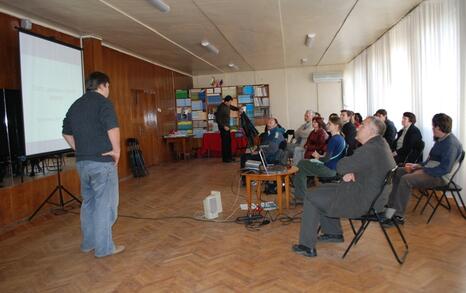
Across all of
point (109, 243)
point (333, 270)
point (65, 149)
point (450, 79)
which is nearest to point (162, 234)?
point (109, 243)

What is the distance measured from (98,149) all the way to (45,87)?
7.53 feet

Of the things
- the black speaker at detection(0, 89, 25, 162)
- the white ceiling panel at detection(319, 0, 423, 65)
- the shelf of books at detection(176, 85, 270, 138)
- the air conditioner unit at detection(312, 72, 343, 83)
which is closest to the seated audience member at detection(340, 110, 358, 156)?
the white ceiling panel at detection(319, 0, 423, 65)

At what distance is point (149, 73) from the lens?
9.83m

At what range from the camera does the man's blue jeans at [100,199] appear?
11.0 feet

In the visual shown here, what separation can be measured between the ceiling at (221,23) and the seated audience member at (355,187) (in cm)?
319

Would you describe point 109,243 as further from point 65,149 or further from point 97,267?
point 65,149

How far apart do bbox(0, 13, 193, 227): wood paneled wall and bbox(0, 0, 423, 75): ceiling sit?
32 centimetres

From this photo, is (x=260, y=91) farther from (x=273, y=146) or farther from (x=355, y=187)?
(x=355, y=187)

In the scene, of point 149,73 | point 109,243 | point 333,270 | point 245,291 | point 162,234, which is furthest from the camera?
point 149,73

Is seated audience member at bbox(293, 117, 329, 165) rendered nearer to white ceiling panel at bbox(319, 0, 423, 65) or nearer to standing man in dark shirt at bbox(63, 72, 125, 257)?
white ceiling panel at bbox(319, 0, 423, 65)

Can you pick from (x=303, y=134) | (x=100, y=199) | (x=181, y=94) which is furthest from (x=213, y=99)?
(x=100, y=199)

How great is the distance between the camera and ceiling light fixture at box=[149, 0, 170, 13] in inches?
→ 190

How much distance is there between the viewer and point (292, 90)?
13875 millimetres

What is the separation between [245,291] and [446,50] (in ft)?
14.6
